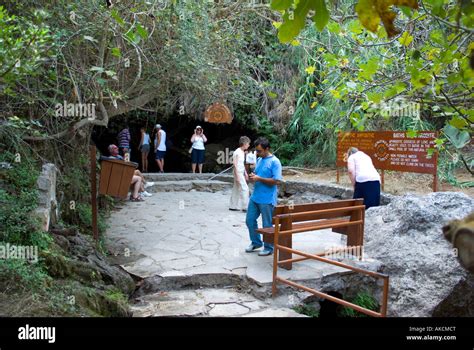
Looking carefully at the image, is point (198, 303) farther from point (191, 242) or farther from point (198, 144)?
point (198, 144)

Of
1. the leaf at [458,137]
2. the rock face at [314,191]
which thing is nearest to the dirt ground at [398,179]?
the rock face at [314,191]

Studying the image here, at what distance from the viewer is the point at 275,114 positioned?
15836 mm

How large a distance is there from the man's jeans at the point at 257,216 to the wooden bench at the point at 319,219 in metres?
0.24

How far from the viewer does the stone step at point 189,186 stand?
44.8 feet

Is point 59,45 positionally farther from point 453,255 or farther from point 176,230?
point 453,255

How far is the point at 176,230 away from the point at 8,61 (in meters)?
4.84

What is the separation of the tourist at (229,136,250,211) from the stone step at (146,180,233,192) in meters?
3.62

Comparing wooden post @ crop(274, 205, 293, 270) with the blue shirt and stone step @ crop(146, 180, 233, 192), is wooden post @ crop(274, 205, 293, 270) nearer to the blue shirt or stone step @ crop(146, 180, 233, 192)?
the blue shirt

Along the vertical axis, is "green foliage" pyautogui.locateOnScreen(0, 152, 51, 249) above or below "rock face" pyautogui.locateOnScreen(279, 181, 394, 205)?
above

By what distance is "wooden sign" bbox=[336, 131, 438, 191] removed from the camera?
9.56 metres

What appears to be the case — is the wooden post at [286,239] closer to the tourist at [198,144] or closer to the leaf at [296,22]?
the leaf at [296,22]

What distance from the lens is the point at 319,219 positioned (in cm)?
647

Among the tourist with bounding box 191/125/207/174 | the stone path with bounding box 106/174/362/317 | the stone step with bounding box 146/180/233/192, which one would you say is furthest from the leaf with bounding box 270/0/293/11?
the tourist with bounding box 191/125/207/174
